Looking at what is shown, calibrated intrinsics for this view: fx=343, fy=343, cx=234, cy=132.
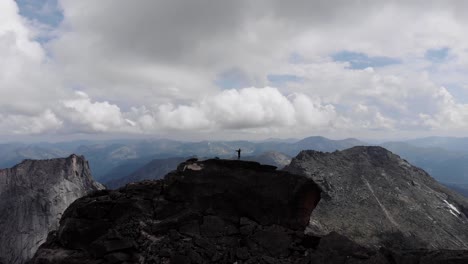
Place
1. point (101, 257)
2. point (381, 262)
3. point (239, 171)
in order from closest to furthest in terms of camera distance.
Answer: point (381, 262) < point (101, 257) < point (239, 171)

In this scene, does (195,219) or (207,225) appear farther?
(195,219)

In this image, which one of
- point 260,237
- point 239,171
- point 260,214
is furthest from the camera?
point 239,171

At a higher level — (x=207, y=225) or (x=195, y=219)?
(x=195, y=219)

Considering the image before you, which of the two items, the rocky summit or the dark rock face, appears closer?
the rocky summit

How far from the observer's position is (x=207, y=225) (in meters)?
27.9

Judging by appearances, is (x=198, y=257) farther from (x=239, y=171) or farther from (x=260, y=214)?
(x=239, y=171)

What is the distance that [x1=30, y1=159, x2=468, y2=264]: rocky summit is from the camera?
81.3 ft

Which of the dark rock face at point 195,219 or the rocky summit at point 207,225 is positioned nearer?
the rocky summit at point 207,225

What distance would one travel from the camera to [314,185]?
30.5 meters

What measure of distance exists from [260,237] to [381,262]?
9042mm

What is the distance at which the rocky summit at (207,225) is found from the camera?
976 inches

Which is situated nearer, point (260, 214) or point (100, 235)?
point (100, 235)

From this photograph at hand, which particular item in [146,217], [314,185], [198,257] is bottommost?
[198,257]

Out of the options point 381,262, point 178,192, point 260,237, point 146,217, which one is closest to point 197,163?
point 178,192
